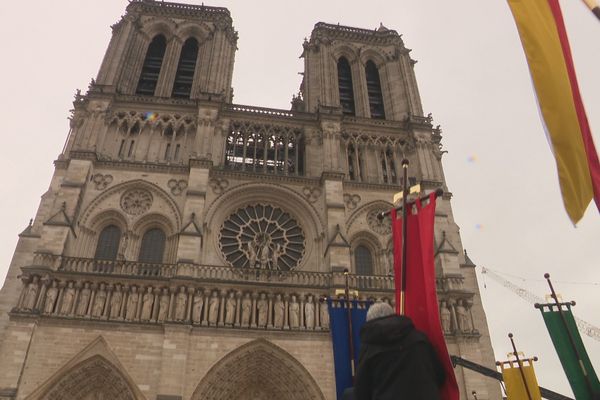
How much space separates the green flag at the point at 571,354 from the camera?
11.2 m

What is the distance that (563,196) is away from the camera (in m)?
4.83

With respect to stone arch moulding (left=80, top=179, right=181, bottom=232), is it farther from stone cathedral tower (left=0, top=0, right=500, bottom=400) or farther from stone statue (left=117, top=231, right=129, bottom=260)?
stone statue (left=117, top=231, right=129, bottom=260)

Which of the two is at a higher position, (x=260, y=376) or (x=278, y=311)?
(x=278, y=311)

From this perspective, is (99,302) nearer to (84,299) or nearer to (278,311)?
(84,299)

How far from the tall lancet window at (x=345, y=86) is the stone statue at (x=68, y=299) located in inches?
663

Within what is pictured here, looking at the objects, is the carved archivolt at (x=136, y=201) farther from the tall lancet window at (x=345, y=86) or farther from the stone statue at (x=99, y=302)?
the tall lancet window at (x=345, y=86)

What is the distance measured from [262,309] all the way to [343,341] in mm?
8835

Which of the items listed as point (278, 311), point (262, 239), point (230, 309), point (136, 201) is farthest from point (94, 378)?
point (262, 239)

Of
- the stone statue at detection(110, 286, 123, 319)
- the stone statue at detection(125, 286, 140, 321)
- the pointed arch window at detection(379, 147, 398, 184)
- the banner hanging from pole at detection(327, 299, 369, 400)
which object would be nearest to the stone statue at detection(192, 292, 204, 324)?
the stone statue at detection(125, 286, 140, 321)

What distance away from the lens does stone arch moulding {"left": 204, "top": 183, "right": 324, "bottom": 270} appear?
20.9m

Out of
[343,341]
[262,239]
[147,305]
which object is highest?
[262,239]

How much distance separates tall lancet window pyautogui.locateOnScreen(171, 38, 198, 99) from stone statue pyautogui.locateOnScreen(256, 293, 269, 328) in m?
13.2

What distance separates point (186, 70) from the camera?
90.9ft

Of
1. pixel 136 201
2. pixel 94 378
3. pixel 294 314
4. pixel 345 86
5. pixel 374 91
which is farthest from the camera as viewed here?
pixel 345 86
